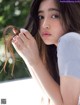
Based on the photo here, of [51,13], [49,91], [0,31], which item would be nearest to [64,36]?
[51,13]

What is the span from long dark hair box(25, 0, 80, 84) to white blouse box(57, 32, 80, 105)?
2.6 inches

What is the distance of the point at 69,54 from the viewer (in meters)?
1.25

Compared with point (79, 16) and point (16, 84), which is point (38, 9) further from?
point (16, 84)

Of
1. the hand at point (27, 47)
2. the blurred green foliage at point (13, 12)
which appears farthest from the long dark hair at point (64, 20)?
the blurred green foliage at point (13, 12)

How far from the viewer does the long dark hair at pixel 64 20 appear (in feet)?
4.43

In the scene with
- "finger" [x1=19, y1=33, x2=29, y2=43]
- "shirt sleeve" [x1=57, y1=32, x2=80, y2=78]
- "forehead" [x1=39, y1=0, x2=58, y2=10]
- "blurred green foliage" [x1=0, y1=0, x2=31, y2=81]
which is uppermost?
"forehead" [x1=39, y1=0, x2=58, y2=10]

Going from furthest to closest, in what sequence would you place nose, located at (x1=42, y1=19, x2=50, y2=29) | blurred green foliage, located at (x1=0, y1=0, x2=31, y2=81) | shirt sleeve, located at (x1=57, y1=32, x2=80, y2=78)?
blurred green foliage, located at (x1=0, y1=0, x2=31, y2=81), nose, located at (x1=42, y1=19, x2=50, y2=29), shirt sleeve, located at (x1=57, y1=32, x2=80, y2=78)

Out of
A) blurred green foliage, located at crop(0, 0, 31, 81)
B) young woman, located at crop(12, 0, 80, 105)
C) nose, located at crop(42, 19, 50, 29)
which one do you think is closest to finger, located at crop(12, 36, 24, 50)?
young woman, located at crop(12, 0, 80, 105)

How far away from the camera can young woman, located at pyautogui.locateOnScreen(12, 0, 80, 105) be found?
1.24m

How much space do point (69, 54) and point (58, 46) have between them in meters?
0.07

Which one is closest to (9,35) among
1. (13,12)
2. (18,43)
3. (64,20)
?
(18,43)

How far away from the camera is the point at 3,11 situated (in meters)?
2.59

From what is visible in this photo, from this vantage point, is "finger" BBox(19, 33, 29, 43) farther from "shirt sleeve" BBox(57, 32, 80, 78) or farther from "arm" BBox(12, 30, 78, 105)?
"shirt sleeve" BBox(57, 32, 80, 78)

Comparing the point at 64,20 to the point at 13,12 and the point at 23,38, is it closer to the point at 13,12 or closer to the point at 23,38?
the point at 23,38
